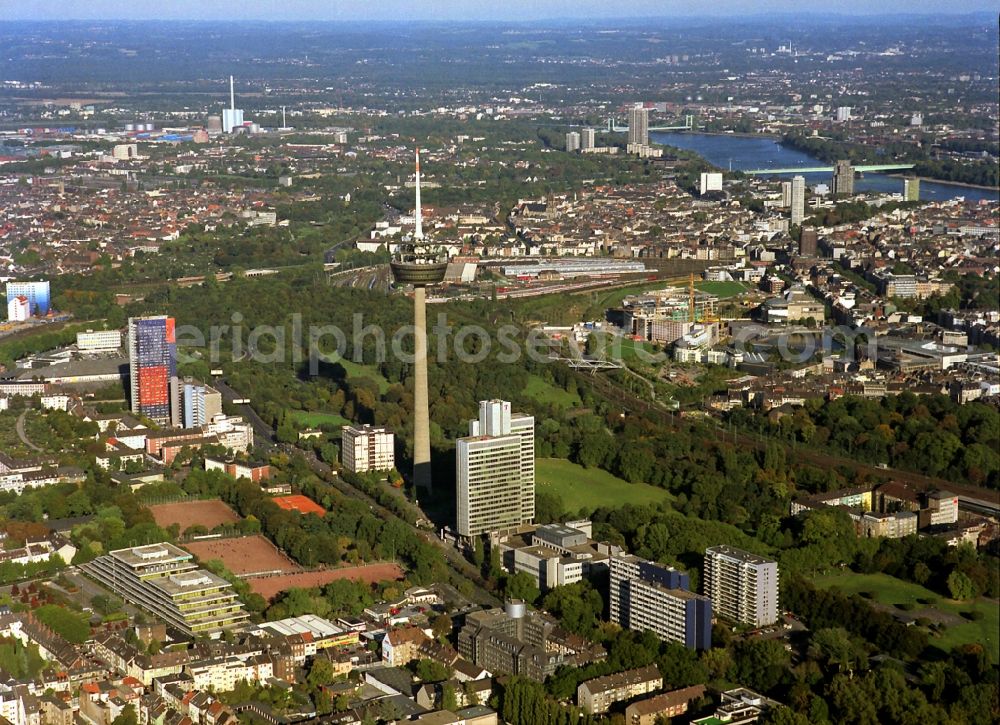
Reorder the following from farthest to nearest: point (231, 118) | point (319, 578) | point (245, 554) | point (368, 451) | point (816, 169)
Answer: point (231, 118)
point (816, 169)
point (368, 451)
point (245, 554)
point (319, 578)

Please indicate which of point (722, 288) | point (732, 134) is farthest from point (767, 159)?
point (722, 288)

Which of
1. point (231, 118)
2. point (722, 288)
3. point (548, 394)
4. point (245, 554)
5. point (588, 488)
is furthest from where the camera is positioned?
point (231, 118)

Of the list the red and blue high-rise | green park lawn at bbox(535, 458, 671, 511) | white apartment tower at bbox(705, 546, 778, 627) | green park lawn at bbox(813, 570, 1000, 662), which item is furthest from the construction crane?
white apartment tower at bbox(705, 546, 778, 627)

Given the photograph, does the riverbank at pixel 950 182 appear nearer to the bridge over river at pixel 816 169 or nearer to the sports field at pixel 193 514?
the bridge over river at pixel 816 169

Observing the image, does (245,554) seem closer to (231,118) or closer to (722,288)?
(722,288)

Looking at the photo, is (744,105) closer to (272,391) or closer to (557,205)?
(557,205)

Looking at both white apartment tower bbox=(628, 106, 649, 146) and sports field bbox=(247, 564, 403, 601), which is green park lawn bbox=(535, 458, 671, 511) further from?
white apartment tower bbox=(628, 106, 649, 146)

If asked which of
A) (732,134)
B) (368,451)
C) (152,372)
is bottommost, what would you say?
(732,134)
